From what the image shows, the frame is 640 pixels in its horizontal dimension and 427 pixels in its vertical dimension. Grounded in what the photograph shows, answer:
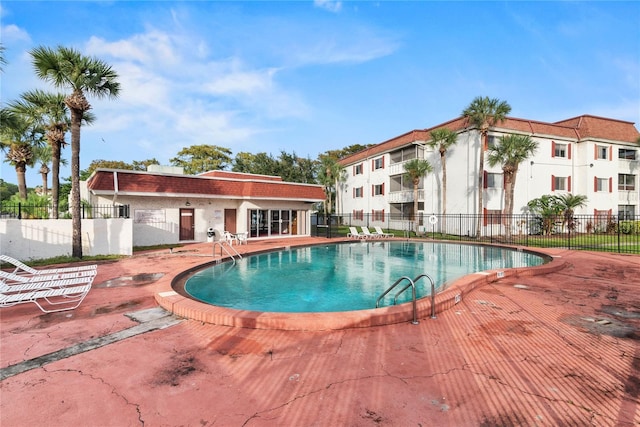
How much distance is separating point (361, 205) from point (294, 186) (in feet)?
55.0

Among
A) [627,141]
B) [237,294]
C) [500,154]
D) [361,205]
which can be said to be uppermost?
[627,141]

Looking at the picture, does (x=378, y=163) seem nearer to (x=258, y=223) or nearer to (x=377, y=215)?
(x=377, y=215)

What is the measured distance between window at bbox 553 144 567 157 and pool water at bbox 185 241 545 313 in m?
15.9

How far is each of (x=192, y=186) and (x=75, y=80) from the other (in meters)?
6.98

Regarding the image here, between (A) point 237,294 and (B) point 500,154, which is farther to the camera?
(B) point 500,154

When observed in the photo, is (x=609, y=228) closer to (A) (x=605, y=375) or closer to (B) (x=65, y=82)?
(A) (x=605, y=375)

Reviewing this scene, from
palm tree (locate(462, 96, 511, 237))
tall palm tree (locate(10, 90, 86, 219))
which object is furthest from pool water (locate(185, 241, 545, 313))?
tall palm tree (locate(10, 90, 86, 219))

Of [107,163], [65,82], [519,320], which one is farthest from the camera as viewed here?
[107,163]

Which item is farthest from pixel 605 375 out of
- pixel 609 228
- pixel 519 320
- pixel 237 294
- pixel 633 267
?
pixel 609 228

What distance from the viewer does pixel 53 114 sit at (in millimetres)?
14828

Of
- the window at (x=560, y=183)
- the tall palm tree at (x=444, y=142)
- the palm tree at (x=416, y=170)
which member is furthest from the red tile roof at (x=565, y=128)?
the window at (x=560, y=183)

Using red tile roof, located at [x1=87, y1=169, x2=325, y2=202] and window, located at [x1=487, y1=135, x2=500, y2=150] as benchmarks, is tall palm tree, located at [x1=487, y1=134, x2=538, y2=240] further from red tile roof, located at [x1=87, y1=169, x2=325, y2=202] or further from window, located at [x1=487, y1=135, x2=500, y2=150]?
red tile roof, located at [x1=87, y1=169, x2=325, y2=202]

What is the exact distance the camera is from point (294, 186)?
69.9ft

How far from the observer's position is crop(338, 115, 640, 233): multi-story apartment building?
24500 millimetres
